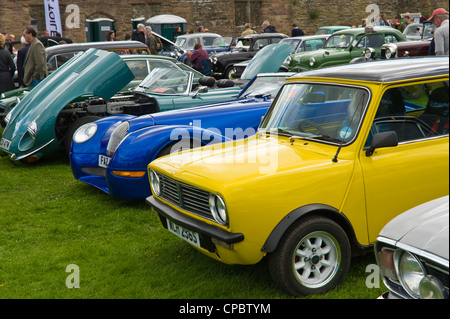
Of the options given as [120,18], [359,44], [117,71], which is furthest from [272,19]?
[117,71]

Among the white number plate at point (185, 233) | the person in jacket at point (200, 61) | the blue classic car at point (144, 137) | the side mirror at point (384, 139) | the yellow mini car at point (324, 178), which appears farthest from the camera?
the person in jacket at point (200, 61)

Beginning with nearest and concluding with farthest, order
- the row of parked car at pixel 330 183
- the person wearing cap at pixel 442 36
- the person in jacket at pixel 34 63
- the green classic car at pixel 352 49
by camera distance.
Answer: the row of parked car at pixel 330 183
the person wearing cap at pixel 442 36
the person in jacket at pixel 34 63
the green classic car at pixel 352 49

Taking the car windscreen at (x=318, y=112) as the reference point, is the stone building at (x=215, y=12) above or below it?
above

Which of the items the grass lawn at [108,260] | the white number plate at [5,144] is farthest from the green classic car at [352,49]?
the grass lawn at [108,260]

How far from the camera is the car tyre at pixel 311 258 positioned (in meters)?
3.57

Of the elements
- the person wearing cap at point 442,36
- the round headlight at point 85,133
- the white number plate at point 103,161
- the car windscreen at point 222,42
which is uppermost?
the person wearing cap at point 442,36

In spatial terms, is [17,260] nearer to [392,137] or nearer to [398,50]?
[392,137]

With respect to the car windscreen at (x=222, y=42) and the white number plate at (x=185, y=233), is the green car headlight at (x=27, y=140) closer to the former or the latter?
the white number plate at (x=185, y=233)

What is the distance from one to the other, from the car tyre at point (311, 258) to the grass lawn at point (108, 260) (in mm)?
112

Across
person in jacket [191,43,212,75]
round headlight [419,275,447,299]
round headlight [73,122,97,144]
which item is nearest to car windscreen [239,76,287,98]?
round headlight [73,122,97,144]

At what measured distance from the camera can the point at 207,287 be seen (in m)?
4.01

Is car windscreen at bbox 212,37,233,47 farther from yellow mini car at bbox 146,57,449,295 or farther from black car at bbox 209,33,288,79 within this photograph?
yellow mini car at bbox 146,57,449,295

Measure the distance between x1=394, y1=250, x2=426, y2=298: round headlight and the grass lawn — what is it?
1009 mm
